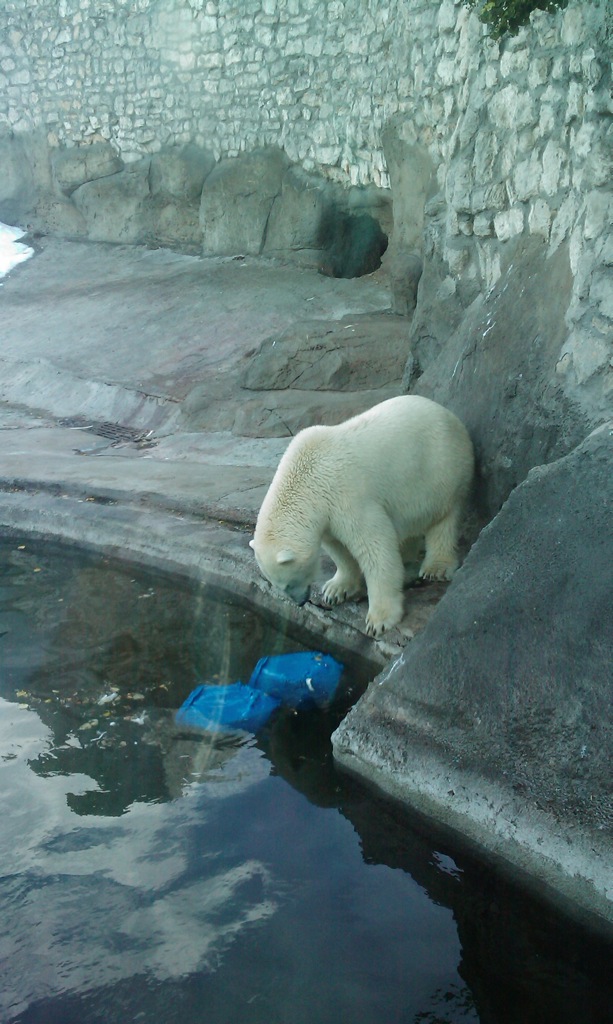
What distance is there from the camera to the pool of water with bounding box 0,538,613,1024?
2539mm

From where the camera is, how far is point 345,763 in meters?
3.54

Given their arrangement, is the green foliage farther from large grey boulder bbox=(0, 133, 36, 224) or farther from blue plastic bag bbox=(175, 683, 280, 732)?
large grey boulder bbox=(0, 133, 36, 224)

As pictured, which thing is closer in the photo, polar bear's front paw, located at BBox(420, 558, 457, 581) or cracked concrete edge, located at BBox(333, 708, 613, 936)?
cracked concrete edge, located at BBox(333, 708, 613, 936)

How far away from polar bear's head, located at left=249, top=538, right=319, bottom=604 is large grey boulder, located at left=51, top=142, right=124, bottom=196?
11.2 m

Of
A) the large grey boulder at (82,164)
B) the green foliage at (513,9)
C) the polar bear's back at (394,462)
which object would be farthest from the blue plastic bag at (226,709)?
the large grey boulder at (82,164)

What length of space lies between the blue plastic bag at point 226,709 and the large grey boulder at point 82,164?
11.6 meters

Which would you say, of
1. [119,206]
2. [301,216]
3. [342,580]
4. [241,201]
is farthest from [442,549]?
[119,206]

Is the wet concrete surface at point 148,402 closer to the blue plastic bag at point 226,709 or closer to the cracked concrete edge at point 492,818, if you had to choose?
the blue plastic bag at point 226,709

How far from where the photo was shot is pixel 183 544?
17.7ft

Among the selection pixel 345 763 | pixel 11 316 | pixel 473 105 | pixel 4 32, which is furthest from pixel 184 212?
pixel 345 763

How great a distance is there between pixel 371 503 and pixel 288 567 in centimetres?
46

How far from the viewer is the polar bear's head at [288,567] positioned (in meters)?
4.07

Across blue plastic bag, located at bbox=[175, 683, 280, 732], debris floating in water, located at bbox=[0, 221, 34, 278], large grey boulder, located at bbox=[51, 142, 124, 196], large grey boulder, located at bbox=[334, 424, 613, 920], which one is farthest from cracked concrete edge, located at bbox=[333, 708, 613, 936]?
large grey boulder, located at bbox=[51, 142, 124, 196]

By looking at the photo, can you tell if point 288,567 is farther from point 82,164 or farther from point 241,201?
point 82,164
